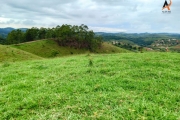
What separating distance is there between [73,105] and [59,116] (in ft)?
2.35

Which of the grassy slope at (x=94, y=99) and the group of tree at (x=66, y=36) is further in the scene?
the group of tree at (x=66, y=36)

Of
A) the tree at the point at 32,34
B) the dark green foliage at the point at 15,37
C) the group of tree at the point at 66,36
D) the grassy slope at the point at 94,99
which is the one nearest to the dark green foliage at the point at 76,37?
the group of tree at the point at 66,36

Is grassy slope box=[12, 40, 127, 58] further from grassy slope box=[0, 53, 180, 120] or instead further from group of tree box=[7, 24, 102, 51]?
grassy slope box=[0, 53, 180, 120]

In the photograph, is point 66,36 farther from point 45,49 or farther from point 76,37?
point 45,49

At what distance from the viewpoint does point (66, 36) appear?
299 ft

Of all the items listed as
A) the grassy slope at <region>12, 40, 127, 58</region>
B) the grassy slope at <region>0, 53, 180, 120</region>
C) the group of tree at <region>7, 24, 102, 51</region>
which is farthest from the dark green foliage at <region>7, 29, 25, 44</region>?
the grassy slope at <region>0, 53, 180, 120</region>

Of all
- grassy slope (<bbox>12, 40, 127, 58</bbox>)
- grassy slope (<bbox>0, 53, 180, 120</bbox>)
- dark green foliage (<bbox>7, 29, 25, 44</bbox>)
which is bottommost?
grassy slope (<bbox>12, 40, 127, 58</bbox>)

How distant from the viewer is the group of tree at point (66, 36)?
296 feet

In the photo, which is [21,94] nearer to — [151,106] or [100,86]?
[100,86]

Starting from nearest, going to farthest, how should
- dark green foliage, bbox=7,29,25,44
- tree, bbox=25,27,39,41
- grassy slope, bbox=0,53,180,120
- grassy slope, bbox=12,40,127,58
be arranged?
1. grassy slope, bbox=0,53,180,120
2. grassy slope, bbox=12,40,127,58
3. dark green foliage, bbox=7,29,25,44
4. tree, bbox=25,27,39,41

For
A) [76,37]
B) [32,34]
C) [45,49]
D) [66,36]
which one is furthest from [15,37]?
[76,37]

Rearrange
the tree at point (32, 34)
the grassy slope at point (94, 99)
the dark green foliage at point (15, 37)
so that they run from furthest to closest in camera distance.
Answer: the tree at point (32, 34) < the dark green foliage at point (15, 37) < the grassy slope at point (94, 99)

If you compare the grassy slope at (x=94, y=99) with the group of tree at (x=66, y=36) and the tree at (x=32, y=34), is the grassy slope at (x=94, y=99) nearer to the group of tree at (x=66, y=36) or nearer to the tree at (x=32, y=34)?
the group of tree at (x=66, y=36)

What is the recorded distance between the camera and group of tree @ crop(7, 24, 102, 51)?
296ft
